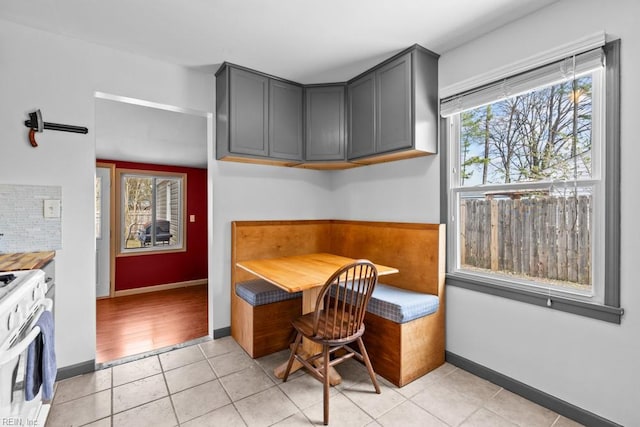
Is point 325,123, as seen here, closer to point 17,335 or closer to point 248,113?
point 248,113

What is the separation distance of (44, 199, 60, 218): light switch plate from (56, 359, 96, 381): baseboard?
1097 millimetres

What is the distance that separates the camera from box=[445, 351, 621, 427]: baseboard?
5.64 ft

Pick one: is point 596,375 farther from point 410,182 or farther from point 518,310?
point 410,182

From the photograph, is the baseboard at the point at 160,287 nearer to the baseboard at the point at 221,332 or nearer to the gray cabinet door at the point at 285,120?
the baseboard at the point at 221,332

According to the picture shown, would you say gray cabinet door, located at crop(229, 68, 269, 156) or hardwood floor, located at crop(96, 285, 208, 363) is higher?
gray cabinet door, located at crop(229, 68, 269, 156)

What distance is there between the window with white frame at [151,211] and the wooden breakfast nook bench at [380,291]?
270 cm

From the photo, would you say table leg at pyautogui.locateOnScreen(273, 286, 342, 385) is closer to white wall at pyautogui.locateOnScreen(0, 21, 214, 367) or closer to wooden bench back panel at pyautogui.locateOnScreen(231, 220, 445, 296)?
wooden bench back panel at pyautogui.locateOnScreen(231, 220, 445, 296)

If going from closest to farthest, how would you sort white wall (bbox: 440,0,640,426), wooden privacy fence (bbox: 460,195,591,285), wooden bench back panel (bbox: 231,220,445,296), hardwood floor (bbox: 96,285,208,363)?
white wall (bbox: 440,0,640,426) → wooden privacy fence (bbox: 460,195,591,285) → wooden bench back panel (bbox: 231,220,445,296) → hardwood floor (bbox: 96,285,208,363)

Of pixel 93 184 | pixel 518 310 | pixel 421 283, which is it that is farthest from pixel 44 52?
pixel 518 310

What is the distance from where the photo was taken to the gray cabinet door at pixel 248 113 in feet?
8.66

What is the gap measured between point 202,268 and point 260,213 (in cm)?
272

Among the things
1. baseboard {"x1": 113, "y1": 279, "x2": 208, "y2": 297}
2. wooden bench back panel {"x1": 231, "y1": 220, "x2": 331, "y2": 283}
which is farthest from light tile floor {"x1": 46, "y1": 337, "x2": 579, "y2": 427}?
baseboard {"x1": 113, "y1": 279, "x2": 208, "y2": 297}

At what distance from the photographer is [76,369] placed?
87.7 inches

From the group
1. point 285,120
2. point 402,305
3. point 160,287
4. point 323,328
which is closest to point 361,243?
point 402,305
